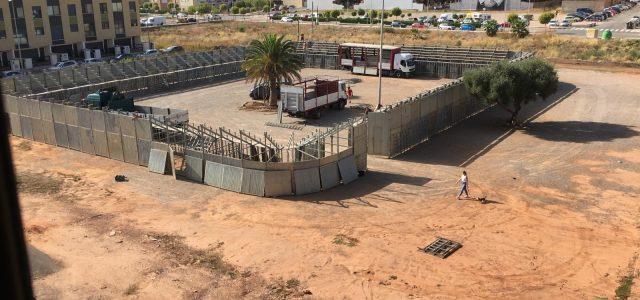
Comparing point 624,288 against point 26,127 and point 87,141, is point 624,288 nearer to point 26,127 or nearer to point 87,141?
point 87,141

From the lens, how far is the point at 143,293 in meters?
15.6

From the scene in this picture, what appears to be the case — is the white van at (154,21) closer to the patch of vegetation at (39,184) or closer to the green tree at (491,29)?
the green tree at (491,29)

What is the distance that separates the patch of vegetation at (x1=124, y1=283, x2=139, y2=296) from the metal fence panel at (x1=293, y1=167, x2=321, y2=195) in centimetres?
844

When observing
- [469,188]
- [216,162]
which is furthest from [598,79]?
[216,162]

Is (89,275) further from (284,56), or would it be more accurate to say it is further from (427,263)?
(284,56)

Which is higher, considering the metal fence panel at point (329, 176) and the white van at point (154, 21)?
the white van at point (154, 21)

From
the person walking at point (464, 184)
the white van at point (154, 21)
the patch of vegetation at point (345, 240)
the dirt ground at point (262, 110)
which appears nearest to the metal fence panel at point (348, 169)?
the person walking at point (464, 184)

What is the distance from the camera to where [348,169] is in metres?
24.4

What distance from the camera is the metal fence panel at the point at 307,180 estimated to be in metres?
23.0

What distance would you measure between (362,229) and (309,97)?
55.0ft

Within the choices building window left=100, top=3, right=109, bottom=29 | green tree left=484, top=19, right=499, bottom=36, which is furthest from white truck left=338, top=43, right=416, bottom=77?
building window left=100, top=3, right=109, bottom=29

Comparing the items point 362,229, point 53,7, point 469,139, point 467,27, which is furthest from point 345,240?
point 467,27

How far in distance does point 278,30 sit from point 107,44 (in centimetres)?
2794

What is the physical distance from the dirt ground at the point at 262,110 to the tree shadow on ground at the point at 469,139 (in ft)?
22.0
